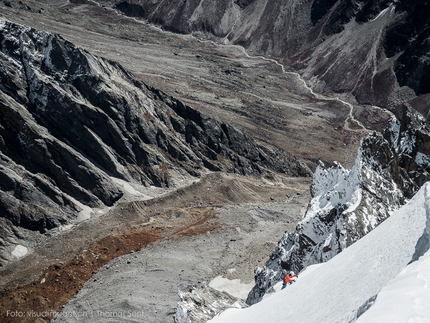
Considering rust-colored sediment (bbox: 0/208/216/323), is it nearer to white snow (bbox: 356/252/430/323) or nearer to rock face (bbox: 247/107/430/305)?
rock face (bbox: 247/107/430/305)

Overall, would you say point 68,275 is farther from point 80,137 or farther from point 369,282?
point 369,282

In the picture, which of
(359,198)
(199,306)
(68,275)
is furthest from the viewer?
(68,275)

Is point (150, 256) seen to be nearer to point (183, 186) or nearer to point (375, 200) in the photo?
point (183, 186)

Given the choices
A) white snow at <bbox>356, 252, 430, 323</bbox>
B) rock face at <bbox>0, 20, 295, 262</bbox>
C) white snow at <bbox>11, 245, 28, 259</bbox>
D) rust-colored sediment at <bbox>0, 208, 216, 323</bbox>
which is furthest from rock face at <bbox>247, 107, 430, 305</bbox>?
rock face at <bbox>0, 20, 295, 262</bbox>

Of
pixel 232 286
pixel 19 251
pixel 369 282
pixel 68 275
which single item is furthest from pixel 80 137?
pixel 369 282

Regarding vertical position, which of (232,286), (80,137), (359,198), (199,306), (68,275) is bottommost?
(68,275)

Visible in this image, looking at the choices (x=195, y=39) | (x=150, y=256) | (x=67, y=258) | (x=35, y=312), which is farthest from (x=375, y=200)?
(x=195, y=39)
